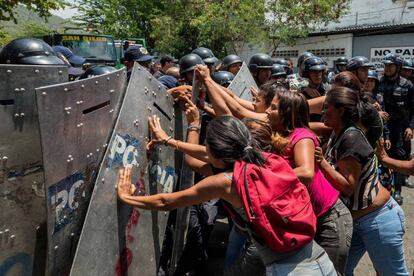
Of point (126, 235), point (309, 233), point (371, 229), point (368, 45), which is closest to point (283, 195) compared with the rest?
point (309, 233)

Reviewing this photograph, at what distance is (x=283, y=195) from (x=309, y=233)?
0.22 meters

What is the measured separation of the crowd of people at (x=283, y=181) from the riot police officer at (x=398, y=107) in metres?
2.74

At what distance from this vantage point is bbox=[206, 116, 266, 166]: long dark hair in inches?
71.3

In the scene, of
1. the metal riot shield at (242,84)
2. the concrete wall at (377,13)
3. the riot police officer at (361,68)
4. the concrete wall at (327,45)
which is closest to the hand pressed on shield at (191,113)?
the metal riot shield at (242,84)

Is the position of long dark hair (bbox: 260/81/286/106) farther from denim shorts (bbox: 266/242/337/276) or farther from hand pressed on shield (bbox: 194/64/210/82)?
denim shorts (bbox: 266/242/337/276)

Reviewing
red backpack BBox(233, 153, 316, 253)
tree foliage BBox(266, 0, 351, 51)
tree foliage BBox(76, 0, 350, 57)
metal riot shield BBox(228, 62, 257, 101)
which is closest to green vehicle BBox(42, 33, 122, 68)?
tree foliage BBox(76, 0, 350, 57)

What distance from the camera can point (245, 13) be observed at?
20750 mm

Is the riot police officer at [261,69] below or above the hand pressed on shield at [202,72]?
below

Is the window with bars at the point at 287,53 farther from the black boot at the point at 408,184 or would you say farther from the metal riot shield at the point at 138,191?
the metal riot shield at the point at 138,191

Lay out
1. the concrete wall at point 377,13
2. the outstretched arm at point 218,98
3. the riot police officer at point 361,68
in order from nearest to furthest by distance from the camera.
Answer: the outstretched arm at point 218,98, the riot police officer at point 361,68, the concrete wall at point 377,13

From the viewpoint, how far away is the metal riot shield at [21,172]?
4.94 ft

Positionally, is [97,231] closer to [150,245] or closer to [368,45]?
[150,245]

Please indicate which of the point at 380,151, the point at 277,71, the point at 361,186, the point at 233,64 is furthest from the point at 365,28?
the point at 361,186

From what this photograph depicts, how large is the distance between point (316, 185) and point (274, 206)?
61 cm
